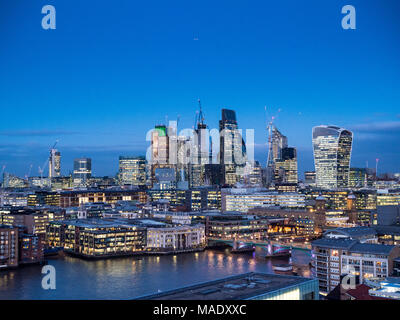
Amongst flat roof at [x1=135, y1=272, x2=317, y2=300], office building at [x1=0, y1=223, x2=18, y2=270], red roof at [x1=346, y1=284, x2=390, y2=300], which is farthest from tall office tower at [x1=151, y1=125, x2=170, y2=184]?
flat roof at [x1=135, y1=272, x2=317, y2=300]

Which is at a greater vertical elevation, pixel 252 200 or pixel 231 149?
pixel 231 149

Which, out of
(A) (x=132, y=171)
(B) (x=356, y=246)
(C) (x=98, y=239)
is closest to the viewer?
(B) (x=356, y=246)

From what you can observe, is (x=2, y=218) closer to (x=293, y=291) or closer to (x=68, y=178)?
(x=293, y=291)

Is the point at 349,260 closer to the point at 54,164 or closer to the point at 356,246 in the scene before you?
the point at 356,246

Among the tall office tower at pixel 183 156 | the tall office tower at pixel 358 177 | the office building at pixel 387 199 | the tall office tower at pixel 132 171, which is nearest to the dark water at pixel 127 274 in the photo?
the office building at pixel 387 199

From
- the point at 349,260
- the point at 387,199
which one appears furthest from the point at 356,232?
the point at 387,199

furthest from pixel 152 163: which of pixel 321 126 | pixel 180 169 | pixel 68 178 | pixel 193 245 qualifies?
pixel 193 245
